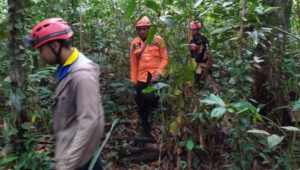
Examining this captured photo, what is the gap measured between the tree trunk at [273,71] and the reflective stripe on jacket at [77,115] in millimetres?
2904

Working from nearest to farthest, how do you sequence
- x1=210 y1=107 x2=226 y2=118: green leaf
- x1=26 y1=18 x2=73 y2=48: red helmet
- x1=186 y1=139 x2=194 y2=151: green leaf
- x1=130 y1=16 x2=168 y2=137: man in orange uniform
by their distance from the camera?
x1=26 y1=18 x2=73 y2=48: red helmet < x1=210 y1=107 x2=226 y2=118: green leaf < x1=186 y1=139 x2=194 y2=151: green leaf < x1=130 y1=16 x2=168 y2=137: man in orange uniform

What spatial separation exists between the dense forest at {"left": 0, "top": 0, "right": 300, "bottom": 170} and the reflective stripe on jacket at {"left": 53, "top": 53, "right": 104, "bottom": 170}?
271 mm

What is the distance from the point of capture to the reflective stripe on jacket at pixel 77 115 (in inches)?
74.0

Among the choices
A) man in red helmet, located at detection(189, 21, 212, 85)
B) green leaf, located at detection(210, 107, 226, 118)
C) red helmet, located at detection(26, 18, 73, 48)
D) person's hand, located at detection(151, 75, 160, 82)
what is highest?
red helmet, located at detection(26, 18, 73, 48)

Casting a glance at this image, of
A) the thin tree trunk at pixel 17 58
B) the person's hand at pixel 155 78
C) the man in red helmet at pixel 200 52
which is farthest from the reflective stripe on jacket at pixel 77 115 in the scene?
the person's hand at pixel 155 78

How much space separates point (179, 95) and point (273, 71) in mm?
2036

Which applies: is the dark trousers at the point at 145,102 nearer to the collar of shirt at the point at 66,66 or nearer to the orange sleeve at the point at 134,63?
the orange sleeve at the point at 134,63

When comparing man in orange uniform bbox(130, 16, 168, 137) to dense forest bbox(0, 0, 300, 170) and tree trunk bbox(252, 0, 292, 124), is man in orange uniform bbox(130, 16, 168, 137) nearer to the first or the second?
dense forest bbox(0, 0, 300, 170)

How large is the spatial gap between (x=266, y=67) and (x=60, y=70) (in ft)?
12.4

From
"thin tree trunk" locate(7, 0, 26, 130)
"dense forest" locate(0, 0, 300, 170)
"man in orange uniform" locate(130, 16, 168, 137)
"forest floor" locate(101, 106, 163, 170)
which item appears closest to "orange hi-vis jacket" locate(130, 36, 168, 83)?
"man in orange uniform" locate(130, 16, 168, 137)

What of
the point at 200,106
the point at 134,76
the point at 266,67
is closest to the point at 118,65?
the point at 134,76

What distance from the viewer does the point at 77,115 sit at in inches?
76.6

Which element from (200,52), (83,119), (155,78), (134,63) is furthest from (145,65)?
(83,119)

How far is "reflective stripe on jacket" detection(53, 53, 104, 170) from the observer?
1879 millimetres
